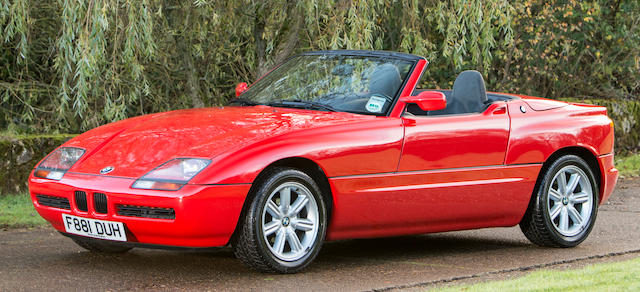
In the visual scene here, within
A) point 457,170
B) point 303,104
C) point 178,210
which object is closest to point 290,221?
point 178,210

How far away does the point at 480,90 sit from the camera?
770 centimetres

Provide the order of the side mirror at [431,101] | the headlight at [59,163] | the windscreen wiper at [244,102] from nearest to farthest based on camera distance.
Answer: the headlight at [59,163] → the side mirror at [431,101] → the windscreen wiper at [244,102]

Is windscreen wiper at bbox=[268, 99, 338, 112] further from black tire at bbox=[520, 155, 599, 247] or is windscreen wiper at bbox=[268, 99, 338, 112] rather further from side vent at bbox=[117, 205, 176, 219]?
black tire at bbox=[520, 155, 599, 247]

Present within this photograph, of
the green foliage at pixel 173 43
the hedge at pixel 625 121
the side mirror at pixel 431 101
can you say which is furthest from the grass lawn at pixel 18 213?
the hedge at pixel 625 121

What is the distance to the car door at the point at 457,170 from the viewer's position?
6.83 metres

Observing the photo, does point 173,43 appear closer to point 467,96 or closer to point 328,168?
point 467,96

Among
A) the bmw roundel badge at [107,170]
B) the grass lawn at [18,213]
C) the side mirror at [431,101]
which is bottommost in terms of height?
the grass lawn at [18,213]

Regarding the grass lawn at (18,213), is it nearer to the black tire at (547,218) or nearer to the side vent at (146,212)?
the side vent at (146,212)

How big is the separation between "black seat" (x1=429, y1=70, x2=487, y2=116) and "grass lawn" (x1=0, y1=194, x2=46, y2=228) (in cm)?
369

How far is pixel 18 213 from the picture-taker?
910 centimetres

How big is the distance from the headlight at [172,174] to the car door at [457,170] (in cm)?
155

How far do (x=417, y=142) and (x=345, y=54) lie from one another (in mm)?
1118

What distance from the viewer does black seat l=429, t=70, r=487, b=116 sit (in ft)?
25.1

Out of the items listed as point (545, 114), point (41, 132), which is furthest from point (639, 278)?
point (41, 132)
